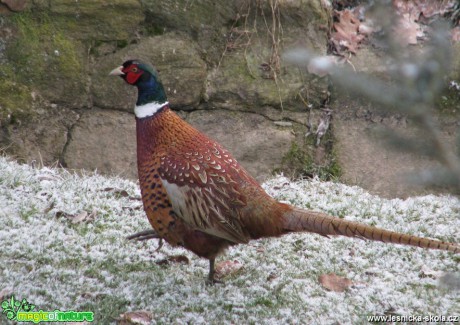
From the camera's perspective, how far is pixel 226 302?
368 cm

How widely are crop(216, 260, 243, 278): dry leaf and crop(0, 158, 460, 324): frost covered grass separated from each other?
56 millimetres

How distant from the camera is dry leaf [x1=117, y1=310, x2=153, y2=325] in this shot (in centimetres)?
327

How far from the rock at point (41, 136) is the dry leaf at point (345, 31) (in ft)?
9.28

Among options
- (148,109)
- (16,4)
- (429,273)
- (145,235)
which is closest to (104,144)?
(16,4)

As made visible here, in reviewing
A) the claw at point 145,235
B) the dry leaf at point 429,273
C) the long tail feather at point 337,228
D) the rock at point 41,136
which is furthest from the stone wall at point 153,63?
the long tail feather at point 337,228

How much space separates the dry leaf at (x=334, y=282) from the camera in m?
3.93

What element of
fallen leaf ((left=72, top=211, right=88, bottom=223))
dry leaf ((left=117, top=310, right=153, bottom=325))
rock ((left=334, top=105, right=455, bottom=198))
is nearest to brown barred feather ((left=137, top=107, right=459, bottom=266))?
dry leaf ((left=117, top=310, right=153, bottom=325))

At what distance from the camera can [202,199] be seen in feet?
11.7

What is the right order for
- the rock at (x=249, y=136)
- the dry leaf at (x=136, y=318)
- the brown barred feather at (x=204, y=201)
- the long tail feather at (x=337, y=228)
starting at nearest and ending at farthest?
the long tail feather at (x=337, y=228), the dry leaf at (x=136, y=318), the brown barred feather at (x=204, y=201), the rock at (x=249, y=136)

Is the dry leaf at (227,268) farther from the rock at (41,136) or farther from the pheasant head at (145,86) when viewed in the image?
the rock at (41,136)

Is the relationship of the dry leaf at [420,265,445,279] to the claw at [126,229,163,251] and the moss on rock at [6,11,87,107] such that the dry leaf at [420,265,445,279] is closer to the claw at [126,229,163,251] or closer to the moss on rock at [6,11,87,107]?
the claw at [126,229,163,251]

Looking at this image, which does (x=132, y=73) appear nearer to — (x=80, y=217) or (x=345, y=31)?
(x=80, y=217)

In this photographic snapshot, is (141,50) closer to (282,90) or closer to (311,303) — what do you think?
(282,90)

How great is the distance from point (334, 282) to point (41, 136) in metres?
3.40
